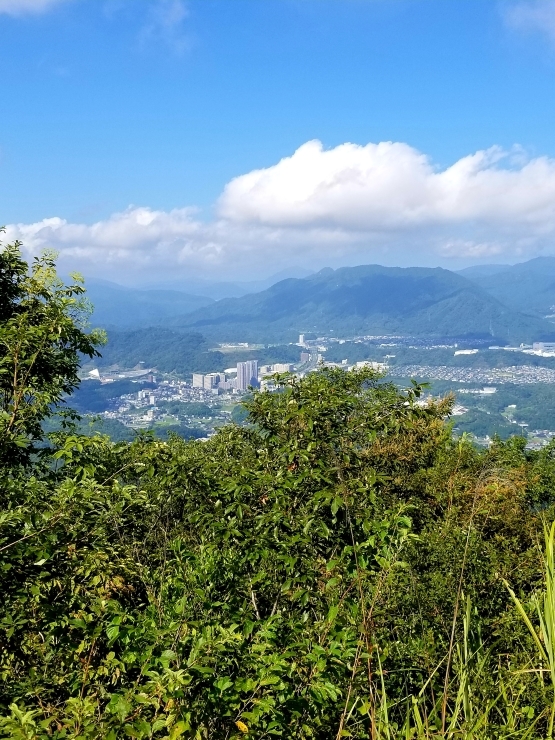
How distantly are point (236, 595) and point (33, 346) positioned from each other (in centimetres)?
273

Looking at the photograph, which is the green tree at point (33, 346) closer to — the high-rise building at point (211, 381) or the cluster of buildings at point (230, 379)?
the cluster of buildings at point (230, 379)

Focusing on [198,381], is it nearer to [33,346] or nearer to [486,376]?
[486,376]

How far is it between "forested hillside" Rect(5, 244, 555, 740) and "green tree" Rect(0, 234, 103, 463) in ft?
0.16

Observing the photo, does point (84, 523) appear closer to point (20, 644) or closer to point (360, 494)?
point (20, 644)

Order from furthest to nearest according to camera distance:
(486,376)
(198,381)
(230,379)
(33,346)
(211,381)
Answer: (486,376), (230,379), (198,381), (211,381), (33,346)

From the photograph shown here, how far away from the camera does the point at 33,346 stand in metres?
5.02

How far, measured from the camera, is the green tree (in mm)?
4344

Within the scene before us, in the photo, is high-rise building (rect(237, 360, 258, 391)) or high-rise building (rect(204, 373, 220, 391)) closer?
high-rise building (rect(204, 373, 220, 391))

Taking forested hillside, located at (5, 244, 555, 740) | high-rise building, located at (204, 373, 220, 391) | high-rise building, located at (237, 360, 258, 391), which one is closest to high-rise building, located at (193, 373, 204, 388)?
high-rise building, located at (204, 373, 220, 391)

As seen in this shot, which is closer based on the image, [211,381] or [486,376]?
[211,381]

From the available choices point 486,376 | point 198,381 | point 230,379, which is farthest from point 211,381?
point 486,376

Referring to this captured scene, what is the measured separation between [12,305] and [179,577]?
5.22 m

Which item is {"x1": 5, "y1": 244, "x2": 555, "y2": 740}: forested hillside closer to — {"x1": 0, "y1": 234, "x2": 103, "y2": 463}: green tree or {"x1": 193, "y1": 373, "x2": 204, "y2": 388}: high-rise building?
{"x1": 0, "y1": 234, "x2": 103, "y2": 463}: green tree

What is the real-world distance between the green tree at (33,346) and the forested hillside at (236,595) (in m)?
0.05
